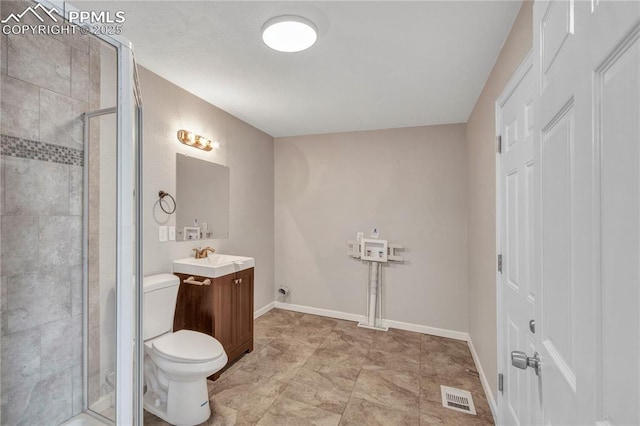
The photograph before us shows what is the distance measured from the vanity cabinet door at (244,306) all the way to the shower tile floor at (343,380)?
0.21m

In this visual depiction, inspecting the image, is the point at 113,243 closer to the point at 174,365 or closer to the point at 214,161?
the point at 174,365

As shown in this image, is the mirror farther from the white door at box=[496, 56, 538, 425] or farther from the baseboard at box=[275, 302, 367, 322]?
the white door at box=[496, 56, 538, 425]

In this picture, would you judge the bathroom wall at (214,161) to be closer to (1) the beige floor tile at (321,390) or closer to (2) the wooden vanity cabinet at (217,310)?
(2) the wooden vanity cabinet at (217,310)

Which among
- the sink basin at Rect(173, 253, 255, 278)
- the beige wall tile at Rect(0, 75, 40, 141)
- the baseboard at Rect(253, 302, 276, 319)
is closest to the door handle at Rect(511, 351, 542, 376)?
the sink basin at Rect(173, 253, 255, 278)

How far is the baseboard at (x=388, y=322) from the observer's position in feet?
10.3

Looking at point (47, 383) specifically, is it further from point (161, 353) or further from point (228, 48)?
point (228, 48)

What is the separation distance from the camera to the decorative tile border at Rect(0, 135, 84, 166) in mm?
1258

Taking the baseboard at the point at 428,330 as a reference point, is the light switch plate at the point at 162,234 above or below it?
above

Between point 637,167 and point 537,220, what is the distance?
0.52 metres

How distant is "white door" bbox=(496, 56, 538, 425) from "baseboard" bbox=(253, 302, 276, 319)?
8.60 ft

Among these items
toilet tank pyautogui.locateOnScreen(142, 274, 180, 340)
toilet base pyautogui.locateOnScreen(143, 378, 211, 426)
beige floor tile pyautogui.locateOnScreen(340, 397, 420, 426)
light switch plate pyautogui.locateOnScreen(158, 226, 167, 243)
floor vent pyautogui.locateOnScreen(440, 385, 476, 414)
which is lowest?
floor vent pyautogui.locateOnScreen(440, 385, 476, 414)

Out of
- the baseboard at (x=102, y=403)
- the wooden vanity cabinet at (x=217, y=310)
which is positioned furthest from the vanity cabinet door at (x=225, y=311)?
the baseboard at (x=102, y=403)

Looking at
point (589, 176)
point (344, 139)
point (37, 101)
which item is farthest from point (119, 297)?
point (344, 139)

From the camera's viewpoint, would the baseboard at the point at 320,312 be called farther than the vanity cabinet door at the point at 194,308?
Yes
